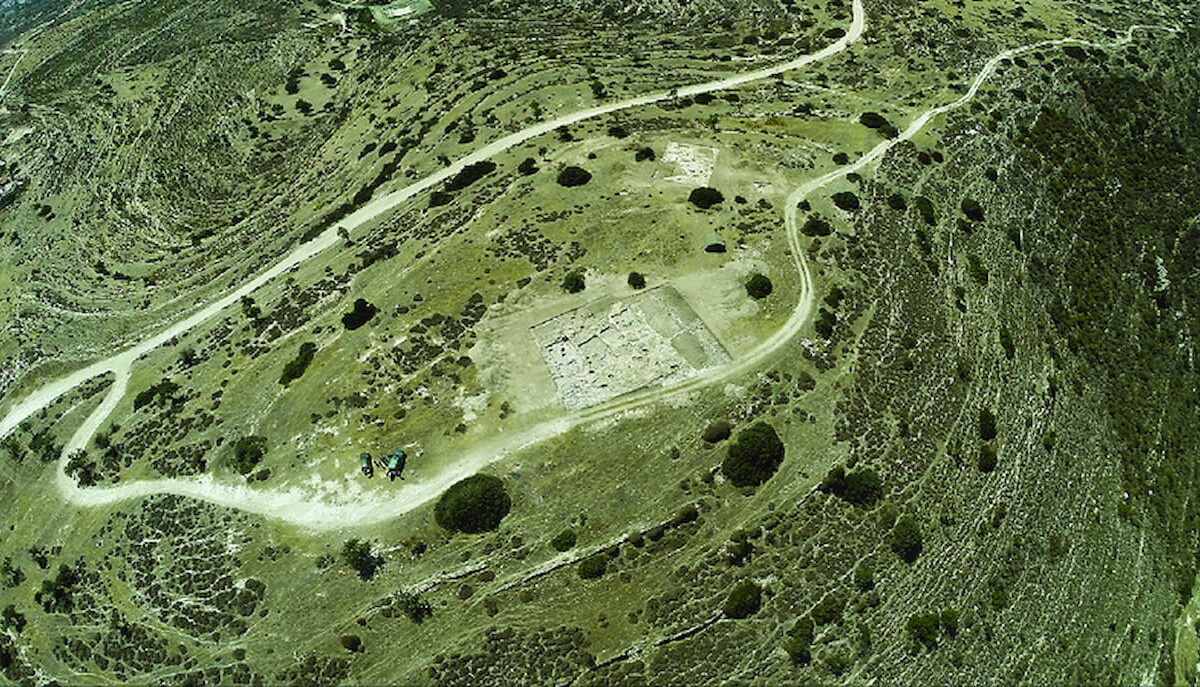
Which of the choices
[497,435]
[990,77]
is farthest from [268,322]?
[990,77]

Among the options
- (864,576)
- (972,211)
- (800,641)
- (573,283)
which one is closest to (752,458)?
(864,576)

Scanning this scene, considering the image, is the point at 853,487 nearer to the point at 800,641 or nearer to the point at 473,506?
the point at 800,641

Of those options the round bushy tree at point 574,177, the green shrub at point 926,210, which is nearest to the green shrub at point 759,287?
the green shrub at point 926,210

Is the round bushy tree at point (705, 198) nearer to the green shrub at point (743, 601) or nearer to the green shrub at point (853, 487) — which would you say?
the green shrub at point (853, 487)

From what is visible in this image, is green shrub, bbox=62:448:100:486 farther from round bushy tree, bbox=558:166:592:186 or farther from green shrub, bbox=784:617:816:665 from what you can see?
green shrub, bbox=784:617:816:665

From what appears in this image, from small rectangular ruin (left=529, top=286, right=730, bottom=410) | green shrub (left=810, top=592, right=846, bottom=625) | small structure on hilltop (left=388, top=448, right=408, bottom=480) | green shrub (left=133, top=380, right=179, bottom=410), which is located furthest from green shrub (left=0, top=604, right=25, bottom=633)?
green shrub (left=810, top=592, right=846, bottom=625)
